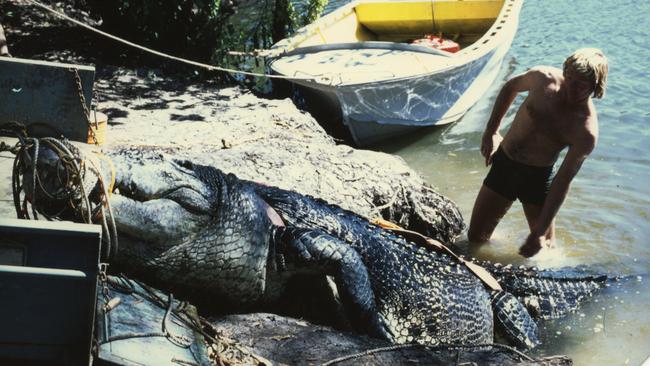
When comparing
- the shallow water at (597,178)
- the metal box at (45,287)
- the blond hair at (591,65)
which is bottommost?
the shallow water at (597,178)

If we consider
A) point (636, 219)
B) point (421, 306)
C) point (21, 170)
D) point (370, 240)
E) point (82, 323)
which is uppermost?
point (21, 170)

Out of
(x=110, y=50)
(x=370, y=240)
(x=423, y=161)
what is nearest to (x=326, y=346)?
(x=370, y=240)

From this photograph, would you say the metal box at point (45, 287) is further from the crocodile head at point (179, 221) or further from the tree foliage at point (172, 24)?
the tree foliage at point (172, 24)

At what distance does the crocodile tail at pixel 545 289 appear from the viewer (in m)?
6.11

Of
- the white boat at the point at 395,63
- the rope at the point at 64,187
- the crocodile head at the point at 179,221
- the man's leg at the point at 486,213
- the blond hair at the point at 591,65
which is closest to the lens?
the rope at the point at 64,187

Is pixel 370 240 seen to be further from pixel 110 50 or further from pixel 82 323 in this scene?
pixel 110 50

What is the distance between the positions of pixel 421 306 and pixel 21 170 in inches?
106

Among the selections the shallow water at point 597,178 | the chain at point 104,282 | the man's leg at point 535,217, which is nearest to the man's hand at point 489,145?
the man's leg at point 535,217

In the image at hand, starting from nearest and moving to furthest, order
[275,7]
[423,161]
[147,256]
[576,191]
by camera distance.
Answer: [147,256] < [576,191] < [423,161] < [275,7]

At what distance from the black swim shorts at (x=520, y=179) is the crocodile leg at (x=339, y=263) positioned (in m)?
2.55

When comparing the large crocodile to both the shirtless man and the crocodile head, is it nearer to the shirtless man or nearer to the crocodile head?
the crocodile head

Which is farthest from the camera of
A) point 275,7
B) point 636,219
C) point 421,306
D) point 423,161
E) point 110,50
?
point 275,7

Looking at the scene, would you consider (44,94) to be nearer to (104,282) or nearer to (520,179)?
(104,282)

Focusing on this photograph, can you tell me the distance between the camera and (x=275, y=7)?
1198 cm
